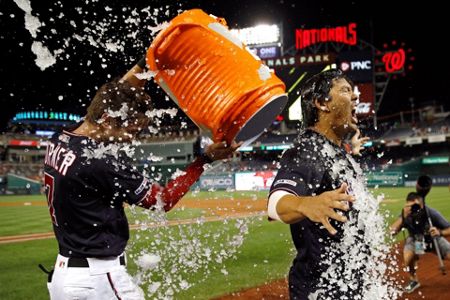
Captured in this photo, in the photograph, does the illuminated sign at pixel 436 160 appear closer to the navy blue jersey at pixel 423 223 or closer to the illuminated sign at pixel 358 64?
the illuminated sign at pixel 358 64

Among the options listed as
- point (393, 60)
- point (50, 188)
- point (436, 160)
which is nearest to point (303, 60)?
point (393, 60)

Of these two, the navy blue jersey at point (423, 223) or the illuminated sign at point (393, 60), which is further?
the illuminated sign at point (393, 60)

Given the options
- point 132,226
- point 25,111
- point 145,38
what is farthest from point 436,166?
point 25,111

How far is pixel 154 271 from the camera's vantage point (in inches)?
299

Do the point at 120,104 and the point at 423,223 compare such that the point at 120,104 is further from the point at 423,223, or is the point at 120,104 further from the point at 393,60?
the point at 393,60

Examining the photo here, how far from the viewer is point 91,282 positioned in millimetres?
2525

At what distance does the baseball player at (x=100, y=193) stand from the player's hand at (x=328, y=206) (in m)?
0.75

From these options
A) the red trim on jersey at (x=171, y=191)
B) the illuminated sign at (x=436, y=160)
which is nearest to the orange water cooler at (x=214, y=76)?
the red trim on jersey at (x=171, y=191)

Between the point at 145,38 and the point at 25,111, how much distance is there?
86.6 meters

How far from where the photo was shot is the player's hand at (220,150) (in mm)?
2498

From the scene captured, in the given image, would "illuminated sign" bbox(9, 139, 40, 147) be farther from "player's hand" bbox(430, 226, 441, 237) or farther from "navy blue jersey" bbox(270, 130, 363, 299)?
"navy blue jersey" bbox(270, 130, 363, 299)

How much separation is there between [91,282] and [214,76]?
4.16ft

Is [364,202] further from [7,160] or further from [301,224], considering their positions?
[7,160]

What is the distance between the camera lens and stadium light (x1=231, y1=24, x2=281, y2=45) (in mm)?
40469
